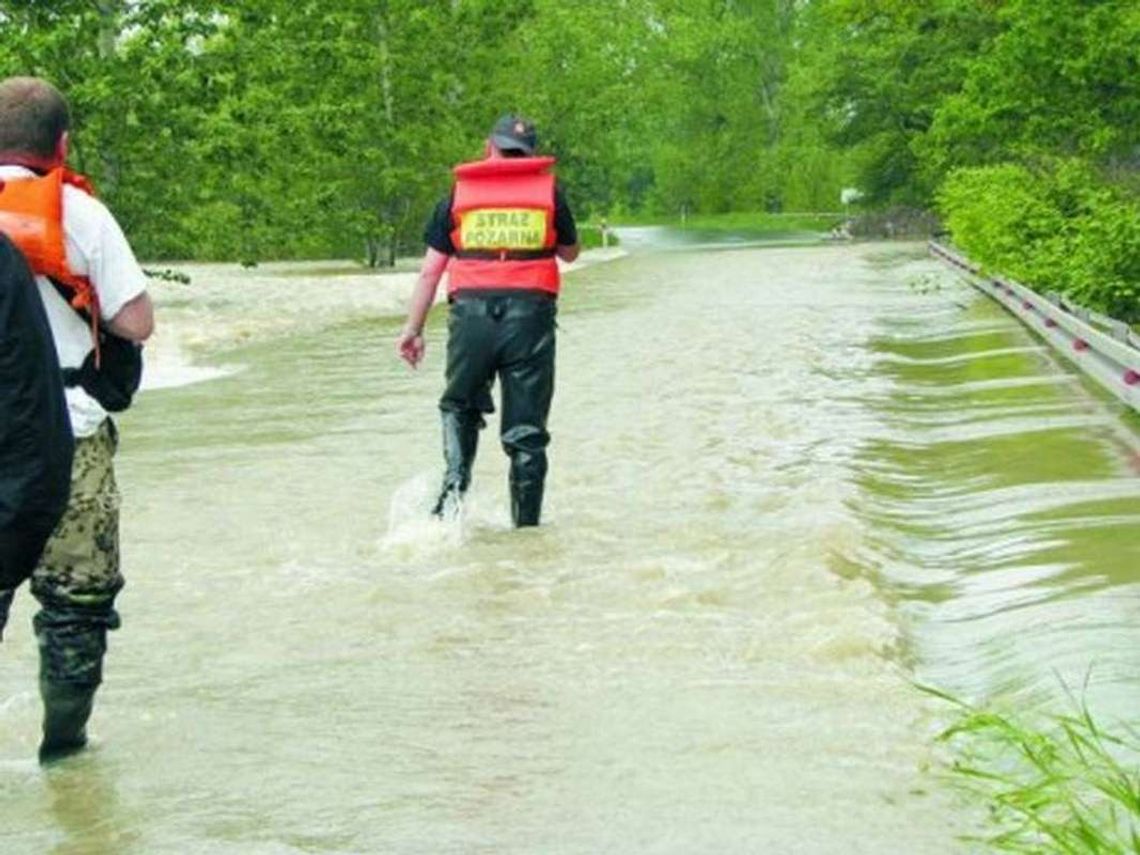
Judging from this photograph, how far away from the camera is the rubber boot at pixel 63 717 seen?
20.3 ft

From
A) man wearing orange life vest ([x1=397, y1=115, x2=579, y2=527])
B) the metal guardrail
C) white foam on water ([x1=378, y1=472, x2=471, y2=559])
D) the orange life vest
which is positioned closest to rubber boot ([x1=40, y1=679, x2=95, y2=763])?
the orange life vest

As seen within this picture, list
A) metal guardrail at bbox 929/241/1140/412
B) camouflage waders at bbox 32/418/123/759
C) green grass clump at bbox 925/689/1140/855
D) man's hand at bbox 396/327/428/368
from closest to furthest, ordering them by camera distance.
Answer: green grass clump at bbox 925/689/1140/855 → camouflage waders at bbox 32/418/123/759 → man's hand at bbox 396/327/428/368 → metal guardrail at bbox 929/241/1140/412

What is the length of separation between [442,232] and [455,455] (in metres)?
1.15

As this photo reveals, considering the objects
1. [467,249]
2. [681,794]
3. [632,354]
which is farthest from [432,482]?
[632,354]

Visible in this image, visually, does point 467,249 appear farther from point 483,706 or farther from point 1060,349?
point 1060,349

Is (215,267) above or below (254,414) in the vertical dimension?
below

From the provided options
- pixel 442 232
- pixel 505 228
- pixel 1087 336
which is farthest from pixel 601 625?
pixel 1087 336

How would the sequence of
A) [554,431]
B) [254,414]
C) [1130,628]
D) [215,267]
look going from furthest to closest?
[215,267] → [254,414] → [554,431] → [1130,628]

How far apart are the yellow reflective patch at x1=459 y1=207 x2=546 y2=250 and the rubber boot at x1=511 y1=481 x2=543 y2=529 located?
1.25m

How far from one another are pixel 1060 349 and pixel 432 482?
809 centimetres

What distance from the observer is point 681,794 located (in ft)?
18.7

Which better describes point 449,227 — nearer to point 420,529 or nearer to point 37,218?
point 420,529

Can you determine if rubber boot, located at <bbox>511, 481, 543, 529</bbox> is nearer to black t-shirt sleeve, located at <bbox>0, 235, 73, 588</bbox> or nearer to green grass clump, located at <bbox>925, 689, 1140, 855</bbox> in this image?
green grass clump, located at <bbox>925, 689, 1140, 855</bbox>

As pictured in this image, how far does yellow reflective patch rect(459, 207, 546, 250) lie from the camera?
9977 millimetres
